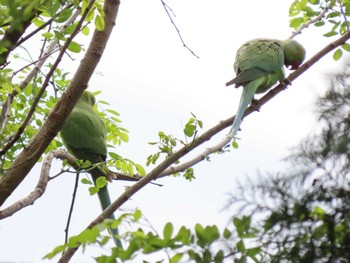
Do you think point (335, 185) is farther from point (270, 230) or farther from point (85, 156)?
point (85, 156)

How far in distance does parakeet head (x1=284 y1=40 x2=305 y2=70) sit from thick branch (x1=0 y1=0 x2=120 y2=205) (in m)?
2.42

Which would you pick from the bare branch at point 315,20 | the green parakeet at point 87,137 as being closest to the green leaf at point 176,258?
the bare branch at point 315,20

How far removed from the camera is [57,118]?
9.55ft

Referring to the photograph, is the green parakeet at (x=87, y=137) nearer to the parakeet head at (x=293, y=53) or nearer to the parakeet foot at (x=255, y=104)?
the parakeet foot at (x=255, y=104)

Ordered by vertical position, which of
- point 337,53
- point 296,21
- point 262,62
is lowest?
point 337,53

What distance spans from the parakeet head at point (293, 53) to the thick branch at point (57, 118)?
7.95 ft

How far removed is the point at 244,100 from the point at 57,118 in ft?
5.90

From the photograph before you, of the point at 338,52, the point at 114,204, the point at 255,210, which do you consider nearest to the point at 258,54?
the point at 338,52

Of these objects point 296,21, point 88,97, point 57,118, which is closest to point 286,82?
point 296,21

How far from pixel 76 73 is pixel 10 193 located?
1.72 ft

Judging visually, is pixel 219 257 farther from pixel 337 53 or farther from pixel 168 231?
pixel 337 53

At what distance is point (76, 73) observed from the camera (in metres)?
2.94

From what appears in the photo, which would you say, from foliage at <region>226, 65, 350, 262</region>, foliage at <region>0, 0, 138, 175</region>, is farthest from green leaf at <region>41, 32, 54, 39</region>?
foliage at <region>226, 65, 350, 262</region>

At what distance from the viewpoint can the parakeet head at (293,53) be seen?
5168 mm
